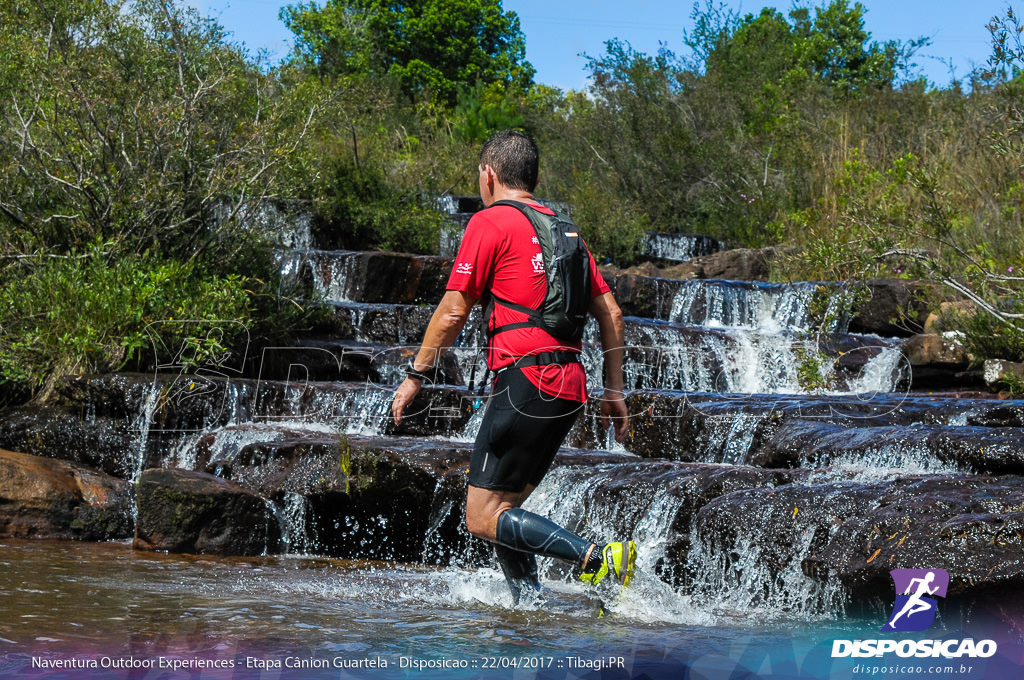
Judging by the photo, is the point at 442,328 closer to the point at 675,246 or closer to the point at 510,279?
the point at 510,279

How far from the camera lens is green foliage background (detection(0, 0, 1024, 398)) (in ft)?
30.4

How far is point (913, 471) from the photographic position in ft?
20.9

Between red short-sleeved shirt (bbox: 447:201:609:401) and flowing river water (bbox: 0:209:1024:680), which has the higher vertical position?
red short-sleeved shirt (bbox: 447:201:609:401)

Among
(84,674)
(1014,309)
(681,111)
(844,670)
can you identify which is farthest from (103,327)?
(681,111)

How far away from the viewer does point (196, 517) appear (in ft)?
21.0

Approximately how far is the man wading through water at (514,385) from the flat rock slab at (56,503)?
4.09 m

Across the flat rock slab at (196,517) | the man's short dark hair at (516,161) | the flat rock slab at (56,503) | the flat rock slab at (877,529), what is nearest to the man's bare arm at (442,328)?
the man's short dark hair at (516,161)

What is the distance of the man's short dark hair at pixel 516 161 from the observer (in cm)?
404

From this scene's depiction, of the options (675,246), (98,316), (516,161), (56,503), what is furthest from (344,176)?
(516,161)

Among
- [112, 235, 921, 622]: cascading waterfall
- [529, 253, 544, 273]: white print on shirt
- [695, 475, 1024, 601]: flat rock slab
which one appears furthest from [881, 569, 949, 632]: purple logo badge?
[529, 253, 544, 273]: white print on shirt

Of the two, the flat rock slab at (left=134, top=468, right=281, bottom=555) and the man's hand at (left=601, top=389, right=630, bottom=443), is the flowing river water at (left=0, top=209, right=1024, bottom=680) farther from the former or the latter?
the man's hand at (left=601, top=389, right=630, bottom=443)

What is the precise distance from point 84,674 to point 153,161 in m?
8.27

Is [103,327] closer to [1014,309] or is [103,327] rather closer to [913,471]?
[913,471]

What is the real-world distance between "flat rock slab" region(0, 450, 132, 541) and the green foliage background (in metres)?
1.86
